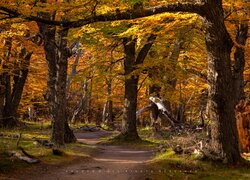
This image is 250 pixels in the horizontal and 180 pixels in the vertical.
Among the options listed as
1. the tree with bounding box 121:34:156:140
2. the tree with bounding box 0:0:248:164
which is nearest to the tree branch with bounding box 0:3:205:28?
the tree with bounding box 0:0:248:164

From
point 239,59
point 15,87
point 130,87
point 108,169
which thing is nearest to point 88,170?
point 108,169

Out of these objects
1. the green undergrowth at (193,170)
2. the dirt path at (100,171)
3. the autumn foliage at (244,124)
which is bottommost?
the dirt path at (100,171)

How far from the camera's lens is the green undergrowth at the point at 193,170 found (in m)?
8.98

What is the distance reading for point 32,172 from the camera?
30.7 feet

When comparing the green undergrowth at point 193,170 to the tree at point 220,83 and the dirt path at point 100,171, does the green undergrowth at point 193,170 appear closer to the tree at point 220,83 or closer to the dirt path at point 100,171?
the tree at point 220,83

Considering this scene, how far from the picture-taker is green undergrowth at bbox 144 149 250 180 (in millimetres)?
8984

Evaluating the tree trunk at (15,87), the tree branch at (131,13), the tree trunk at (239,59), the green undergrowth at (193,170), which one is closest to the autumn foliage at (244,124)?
the green undergrowth at (193,170)

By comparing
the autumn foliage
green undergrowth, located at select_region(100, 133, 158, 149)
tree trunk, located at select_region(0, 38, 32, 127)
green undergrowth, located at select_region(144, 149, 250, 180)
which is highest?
tree trunk, located at select_region(0, 38, 32, 127)

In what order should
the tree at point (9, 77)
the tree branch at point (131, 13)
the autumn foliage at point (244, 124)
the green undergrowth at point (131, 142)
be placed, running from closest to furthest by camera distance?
1. the tree branch at point (131, 13)
2. the autumn foliage at point (244, 124)
3. the green undergrowth at point (131, 142)
4. the tree at point (9, 77)

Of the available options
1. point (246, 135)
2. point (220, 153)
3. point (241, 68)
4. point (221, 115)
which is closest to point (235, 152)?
point (220, 153)

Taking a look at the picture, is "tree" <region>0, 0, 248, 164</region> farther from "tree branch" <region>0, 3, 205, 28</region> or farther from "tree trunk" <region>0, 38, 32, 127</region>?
"tree trunk" <region>0, 38, 32, 127</region>

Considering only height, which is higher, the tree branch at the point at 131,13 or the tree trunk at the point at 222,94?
the tree branch at the point at 131,13

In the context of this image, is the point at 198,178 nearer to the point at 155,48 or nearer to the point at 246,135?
the point at 246,135

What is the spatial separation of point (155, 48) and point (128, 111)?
5.55 meters
